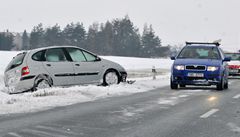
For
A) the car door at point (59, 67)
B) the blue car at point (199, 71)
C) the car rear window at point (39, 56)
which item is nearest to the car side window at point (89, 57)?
the car door at point (59, 67)

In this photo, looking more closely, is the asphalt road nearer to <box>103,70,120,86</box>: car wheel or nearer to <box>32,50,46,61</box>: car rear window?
<box>32,50,46,61</box>: car rear window

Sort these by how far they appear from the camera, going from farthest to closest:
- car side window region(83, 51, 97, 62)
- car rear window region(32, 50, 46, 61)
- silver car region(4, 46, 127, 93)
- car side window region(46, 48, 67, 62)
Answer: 1. car side window region(83, 51, 97, 62)
2. car side window region(46, 48, 67, 62)
3. car rear window region(32, 50, 46, 61)
4. silver car region(4, 46, 127, 93)

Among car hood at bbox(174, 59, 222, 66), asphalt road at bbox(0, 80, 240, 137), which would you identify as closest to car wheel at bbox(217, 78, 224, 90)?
car hood at bbox(174, 59, 222, 66)

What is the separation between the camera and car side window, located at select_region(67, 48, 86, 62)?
48.1 ft

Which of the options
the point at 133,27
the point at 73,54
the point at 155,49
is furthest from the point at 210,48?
the point at 133,27

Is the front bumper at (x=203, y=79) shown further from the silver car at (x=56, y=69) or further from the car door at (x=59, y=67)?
the car door at (x=59, y=67)

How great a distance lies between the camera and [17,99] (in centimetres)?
1078

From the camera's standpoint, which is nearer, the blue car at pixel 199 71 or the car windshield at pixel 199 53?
the blue car at pixel 199 71

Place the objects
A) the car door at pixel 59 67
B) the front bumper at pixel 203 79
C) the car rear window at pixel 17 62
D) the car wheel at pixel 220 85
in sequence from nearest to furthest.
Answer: the car rear window at pixel 17 62, the car door at pixel 59 67, the front bumper at pixel 203 79, the car wheel at pixel 220 85

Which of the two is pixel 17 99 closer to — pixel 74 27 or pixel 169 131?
pixel 169 131

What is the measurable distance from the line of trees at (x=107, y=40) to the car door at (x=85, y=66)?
330 ft

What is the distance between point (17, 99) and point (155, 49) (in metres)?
113

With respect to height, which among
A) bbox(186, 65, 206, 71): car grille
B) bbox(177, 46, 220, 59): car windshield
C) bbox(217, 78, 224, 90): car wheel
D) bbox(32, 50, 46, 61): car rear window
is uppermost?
bbox(177, 46, 220, 59): car windshield

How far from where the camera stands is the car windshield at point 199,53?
16.3m
